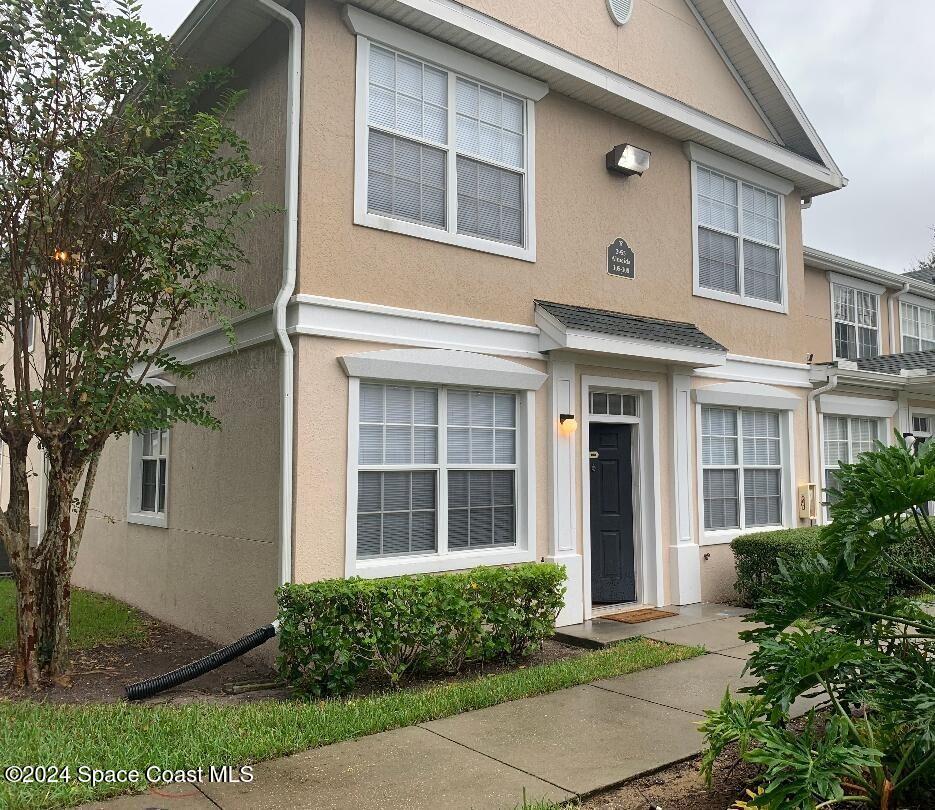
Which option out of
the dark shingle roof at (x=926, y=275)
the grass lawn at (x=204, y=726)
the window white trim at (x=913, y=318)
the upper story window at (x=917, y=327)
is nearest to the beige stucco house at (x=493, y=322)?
the grass lawn at (x=204, y=726)

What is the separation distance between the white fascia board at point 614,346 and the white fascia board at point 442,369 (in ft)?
1.48

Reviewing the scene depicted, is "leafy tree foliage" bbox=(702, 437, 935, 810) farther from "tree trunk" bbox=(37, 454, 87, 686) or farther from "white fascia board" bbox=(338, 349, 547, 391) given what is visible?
"tree trunk" bbox=(37, 454, 87, 686)

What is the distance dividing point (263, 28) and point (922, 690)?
7.58 m

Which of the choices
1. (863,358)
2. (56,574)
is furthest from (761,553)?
(863,358)

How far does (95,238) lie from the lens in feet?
22.5

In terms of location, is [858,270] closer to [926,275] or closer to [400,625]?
[926,275]

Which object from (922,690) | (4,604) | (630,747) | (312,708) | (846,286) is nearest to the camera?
(922,690)

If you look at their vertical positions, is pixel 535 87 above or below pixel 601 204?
above

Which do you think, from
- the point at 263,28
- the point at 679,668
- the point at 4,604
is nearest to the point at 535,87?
the point at 263,28

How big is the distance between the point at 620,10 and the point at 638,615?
7.43 meters

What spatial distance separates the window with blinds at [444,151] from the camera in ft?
24.3

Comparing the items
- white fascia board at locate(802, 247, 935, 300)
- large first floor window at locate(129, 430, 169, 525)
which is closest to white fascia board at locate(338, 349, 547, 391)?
large first floor window at locate(129, 430, 169, 525)

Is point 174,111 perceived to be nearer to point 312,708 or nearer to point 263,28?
point 263,28

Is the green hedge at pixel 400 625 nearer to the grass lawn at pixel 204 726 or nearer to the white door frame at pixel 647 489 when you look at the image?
the grass lawn at pixel 204 726
